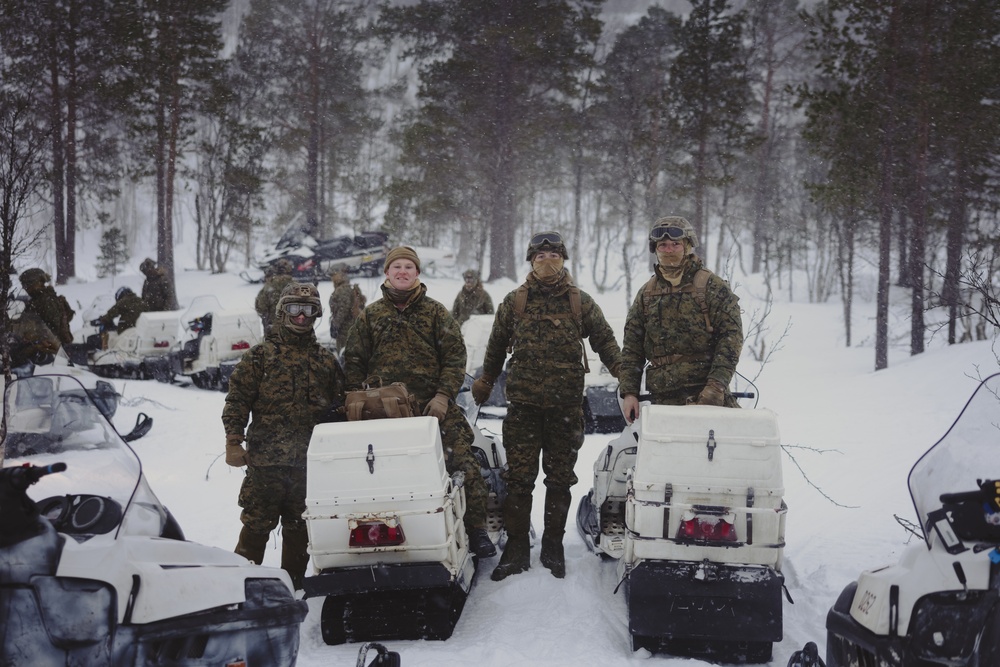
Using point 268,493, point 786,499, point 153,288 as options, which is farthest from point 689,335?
point 153,288

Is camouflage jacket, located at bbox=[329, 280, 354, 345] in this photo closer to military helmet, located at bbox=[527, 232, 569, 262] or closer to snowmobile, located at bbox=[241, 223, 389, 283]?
military helmet, located at bbox=[527, 232, 569, 262]

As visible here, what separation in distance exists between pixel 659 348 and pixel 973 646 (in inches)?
95.1

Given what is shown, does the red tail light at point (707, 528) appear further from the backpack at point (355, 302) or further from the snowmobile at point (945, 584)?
the backpack at point (355, 302)

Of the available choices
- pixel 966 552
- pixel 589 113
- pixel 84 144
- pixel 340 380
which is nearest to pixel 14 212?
pixel 340 380

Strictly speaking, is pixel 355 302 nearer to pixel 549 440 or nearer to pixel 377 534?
pixel 549 440

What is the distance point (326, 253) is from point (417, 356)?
18003 millimetres

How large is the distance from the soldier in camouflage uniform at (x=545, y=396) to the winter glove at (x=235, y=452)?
1370mm

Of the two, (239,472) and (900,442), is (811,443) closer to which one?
(900,442)

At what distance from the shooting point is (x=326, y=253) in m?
21.6

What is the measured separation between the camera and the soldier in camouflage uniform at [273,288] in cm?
1002

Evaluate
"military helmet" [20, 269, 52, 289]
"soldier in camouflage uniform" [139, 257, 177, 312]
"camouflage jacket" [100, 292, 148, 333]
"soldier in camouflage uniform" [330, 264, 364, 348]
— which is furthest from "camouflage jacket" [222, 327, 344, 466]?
"soldier in camouflage uniform" [139, 257, 177, 312]

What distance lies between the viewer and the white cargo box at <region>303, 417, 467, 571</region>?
3443 mm

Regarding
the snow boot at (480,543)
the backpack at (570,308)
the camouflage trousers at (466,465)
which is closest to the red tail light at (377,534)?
the camouflage trousers at (466,465)

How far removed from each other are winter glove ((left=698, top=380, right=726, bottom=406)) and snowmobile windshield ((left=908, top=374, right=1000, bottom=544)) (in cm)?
137
